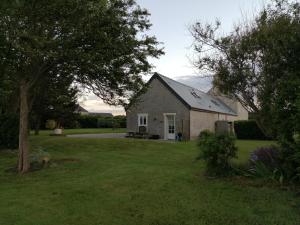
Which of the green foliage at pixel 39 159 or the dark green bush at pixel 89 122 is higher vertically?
the dark green bush at pixel 89 122

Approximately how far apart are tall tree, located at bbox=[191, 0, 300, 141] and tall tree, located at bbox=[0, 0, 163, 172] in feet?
11.3

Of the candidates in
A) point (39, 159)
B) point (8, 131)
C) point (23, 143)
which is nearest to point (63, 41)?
point (23, 143)

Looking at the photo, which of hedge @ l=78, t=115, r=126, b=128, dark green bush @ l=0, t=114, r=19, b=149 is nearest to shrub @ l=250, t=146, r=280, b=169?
dark green bush @ l=0, t=114, r=19, b=149

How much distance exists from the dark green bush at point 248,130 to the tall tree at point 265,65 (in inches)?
875

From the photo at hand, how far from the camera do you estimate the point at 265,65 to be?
10469 mm

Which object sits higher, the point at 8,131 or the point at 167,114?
the point at 167,114

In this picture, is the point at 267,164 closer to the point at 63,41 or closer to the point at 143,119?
the point at 63,41

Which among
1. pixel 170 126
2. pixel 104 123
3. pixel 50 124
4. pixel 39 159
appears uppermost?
pixel 104 123

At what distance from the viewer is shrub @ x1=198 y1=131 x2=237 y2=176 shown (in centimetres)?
1003

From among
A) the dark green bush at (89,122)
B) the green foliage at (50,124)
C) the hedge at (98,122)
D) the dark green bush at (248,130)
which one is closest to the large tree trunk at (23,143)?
the dark green bush at (248,130)

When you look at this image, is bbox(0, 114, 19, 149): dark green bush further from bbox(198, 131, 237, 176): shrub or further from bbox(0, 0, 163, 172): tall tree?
bbox(198, 131, 237, 176): shrub

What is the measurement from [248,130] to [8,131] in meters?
24.2

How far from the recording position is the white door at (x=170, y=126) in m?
29.3

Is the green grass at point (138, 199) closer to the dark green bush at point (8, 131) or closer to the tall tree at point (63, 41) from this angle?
the tall tree at point (63, 41)
